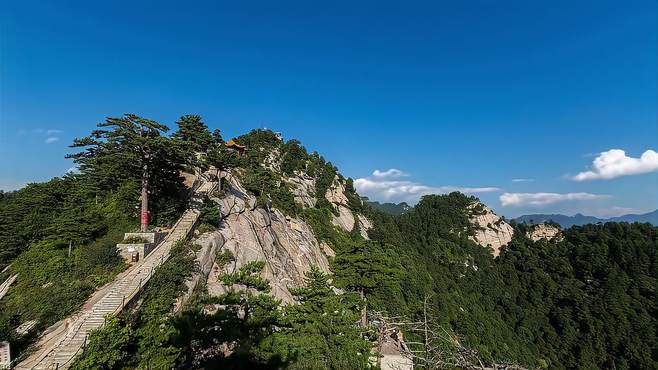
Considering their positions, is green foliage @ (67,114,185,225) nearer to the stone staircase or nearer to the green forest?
the green forest

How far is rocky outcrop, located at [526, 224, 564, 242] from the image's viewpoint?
370 feet

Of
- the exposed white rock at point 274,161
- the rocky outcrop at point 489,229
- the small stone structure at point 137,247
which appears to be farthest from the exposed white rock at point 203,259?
the rocky outcrop at point 489,229

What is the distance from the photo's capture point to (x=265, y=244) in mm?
29438

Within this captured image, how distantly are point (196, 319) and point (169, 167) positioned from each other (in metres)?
13.5

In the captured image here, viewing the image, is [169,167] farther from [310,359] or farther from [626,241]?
[626,241]

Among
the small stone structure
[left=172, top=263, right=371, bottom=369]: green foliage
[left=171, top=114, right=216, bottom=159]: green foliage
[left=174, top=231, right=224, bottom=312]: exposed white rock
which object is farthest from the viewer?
[left=171, top=114, right=216, bottom=159]: green foliage

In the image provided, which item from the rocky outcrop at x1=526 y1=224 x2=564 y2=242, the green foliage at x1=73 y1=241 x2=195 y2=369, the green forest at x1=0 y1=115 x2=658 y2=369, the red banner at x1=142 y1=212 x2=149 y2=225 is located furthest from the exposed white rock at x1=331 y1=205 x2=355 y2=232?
the rocky outcrop at x1=526 y1=224 x2=564 y2=242

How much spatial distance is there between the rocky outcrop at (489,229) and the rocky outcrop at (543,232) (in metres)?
7.11

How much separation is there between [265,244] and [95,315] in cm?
1597

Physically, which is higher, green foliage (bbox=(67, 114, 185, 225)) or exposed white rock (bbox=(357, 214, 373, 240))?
green foliage (bbox=(67, 114, 185, 225))

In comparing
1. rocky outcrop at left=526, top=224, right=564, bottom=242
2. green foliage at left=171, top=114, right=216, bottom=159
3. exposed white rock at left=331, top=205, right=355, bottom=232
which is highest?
green foliage at left=171, top=114, right=216, bottom=159

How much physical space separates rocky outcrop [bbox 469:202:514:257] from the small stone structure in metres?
109

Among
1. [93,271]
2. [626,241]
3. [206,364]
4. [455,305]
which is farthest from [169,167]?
[626,241]

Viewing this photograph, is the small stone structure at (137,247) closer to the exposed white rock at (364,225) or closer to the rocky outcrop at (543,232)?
the exposed white rock at (364,225)
